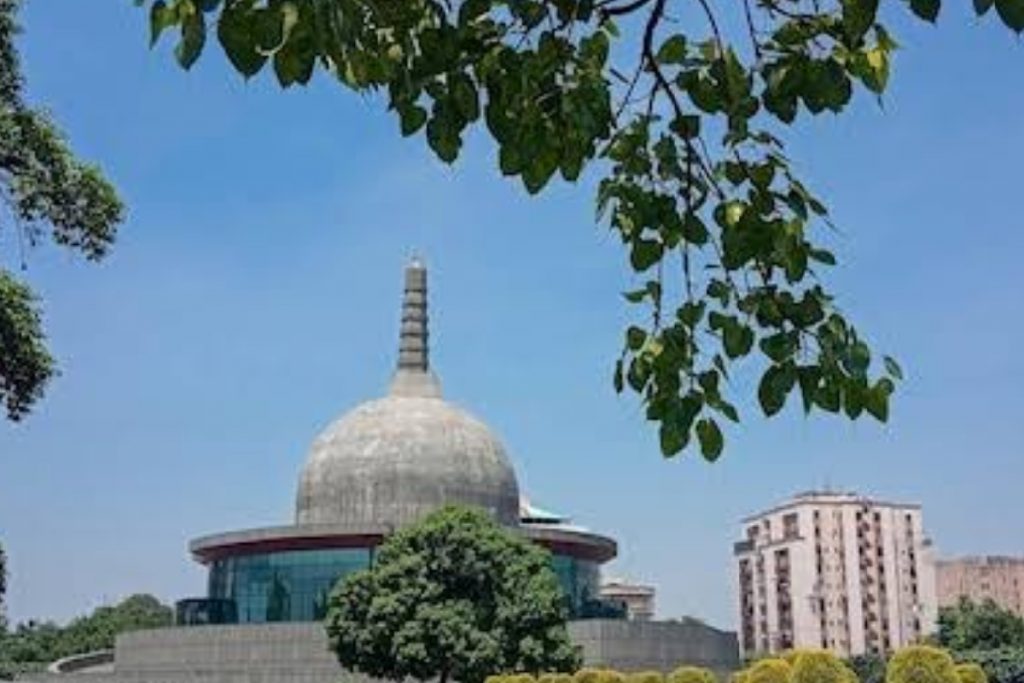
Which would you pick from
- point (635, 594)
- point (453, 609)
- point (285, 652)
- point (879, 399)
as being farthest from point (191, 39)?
point (635, 594)

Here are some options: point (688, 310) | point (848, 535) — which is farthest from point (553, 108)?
point (848, 535)

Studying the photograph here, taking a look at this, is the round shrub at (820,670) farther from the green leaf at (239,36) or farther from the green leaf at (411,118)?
the green leaf at (239,36)

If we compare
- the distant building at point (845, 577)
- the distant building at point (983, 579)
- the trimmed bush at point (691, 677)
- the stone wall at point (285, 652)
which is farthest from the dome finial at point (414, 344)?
the distant building at point (983, 579)

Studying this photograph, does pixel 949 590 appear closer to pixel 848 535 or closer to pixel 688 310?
pixel 848 535

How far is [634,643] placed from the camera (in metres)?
39.5

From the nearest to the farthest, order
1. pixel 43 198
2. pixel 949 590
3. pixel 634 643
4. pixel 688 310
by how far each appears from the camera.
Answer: pixel 688 310 → pixel 43 198 → pixel 634 643 → pixel 949 590

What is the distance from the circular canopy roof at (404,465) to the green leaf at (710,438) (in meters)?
43.0

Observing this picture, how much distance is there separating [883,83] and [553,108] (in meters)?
0.69

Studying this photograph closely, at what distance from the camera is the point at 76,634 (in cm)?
7200

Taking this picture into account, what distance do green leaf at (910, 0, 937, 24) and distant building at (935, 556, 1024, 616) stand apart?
99562 millimetres

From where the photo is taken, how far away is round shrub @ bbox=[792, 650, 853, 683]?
16.7m

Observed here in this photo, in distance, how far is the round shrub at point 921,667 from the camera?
16.4m

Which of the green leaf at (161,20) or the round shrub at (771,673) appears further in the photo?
the round shrub at (771,673)

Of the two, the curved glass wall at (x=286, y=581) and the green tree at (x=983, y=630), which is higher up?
the curved glass wall at (x=286, y=581)
